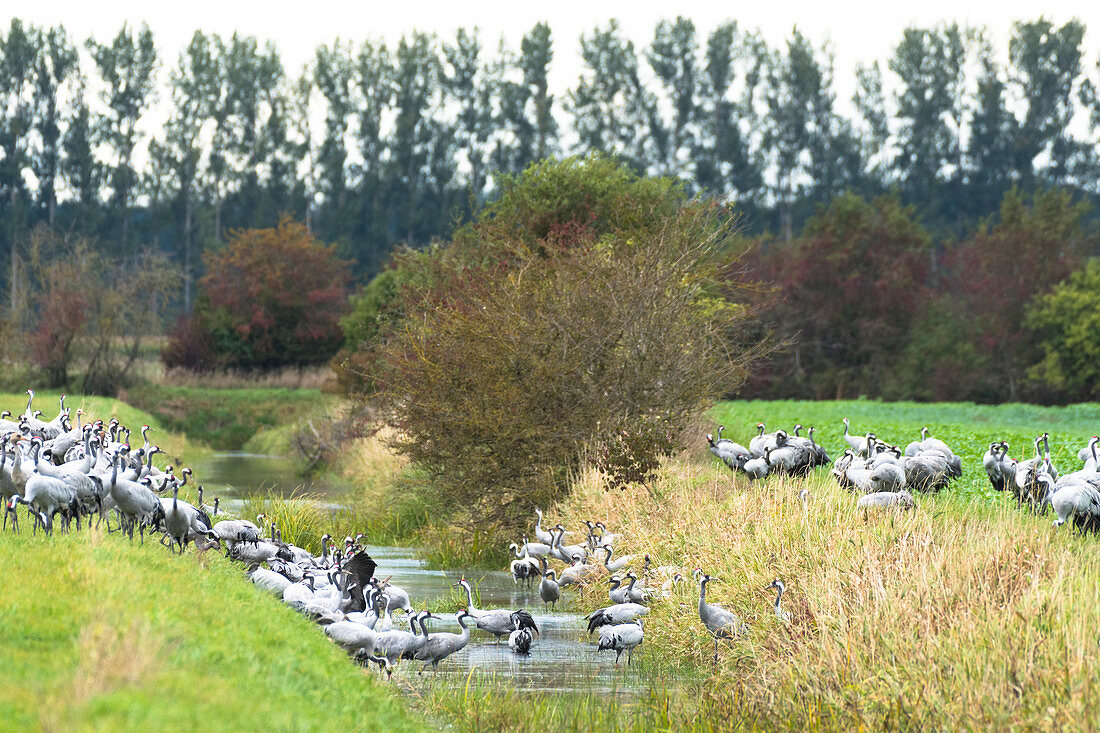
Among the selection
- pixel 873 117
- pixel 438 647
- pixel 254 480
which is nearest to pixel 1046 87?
pixel 873 117

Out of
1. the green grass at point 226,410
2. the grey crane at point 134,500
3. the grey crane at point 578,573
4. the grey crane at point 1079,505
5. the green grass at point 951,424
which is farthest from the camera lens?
the green grass at point 226,410

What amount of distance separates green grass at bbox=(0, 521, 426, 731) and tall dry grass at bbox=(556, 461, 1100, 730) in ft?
10.3

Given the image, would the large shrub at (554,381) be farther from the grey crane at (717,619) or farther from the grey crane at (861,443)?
the grey crane at (717,619)

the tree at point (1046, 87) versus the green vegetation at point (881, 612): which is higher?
the tree at point (1046, 87)

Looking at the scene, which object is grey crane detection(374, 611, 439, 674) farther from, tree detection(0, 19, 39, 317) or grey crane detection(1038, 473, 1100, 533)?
tree detection(0, 19, 39, 317)

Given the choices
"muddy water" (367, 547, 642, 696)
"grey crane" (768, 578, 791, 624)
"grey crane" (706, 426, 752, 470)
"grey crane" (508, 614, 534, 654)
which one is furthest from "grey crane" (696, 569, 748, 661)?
"grey crane" (706, 426, 752, 470)

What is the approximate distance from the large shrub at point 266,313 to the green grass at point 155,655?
49.7 meters

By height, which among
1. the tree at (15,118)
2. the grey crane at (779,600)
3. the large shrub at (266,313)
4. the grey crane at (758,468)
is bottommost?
the grey crane at (779,600)

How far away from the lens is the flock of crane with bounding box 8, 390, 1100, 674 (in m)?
11.8

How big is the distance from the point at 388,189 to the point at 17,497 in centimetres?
6987

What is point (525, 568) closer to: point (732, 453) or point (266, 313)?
point (732, 453)

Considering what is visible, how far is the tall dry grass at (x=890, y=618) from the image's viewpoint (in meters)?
8.10

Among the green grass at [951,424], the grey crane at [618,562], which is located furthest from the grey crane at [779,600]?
the green grass at [951,424]

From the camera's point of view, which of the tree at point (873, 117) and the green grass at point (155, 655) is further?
the tree at point (873, 117)
